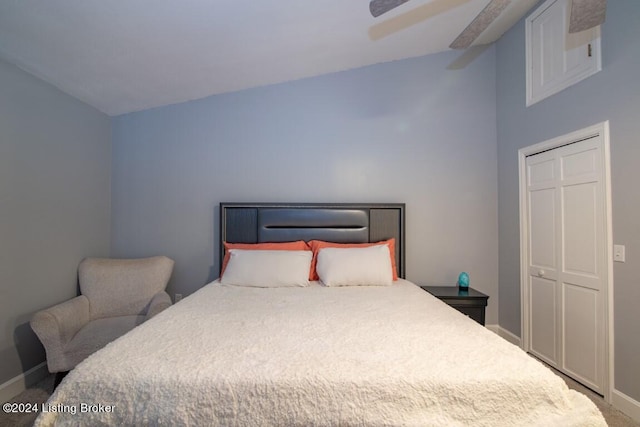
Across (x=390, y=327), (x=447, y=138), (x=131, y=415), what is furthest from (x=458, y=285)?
(x=131, y=415)

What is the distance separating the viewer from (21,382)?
202cm

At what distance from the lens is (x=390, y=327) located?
1.46 m

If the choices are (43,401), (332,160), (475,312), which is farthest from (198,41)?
(475,312)

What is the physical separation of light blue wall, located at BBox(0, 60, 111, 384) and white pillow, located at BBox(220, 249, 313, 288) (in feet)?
4.39

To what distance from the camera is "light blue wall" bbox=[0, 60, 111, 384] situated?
6.38ft

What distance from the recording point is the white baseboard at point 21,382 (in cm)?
191

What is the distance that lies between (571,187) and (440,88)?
1511 mm

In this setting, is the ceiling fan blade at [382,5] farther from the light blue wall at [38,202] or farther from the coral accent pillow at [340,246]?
the light blue wall at [38,202]

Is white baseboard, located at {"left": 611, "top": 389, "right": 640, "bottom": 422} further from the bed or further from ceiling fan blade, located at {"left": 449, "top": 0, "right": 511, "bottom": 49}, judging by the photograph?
ceiling fan blade, located at {"left": 449, "top": 0, "right": 511, "bottom": 49}

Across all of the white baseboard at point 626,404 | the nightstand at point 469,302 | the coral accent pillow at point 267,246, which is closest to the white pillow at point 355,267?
the coral accent pillow at point 267,246

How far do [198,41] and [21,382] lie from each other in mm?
2734

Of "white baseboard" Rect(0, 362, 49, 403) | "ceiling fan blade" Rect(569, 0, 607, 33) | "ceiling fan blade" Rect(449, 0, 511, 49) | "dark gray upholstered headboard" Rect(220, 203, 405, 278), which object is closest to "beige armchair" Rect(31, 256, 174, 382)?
"white baseboard" Rect(0, 362, 49, 403)

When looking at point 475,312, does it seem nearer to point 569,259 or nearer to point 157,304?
point 569,259

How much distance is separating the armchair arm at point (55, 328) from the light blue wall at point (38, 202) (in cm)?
29
